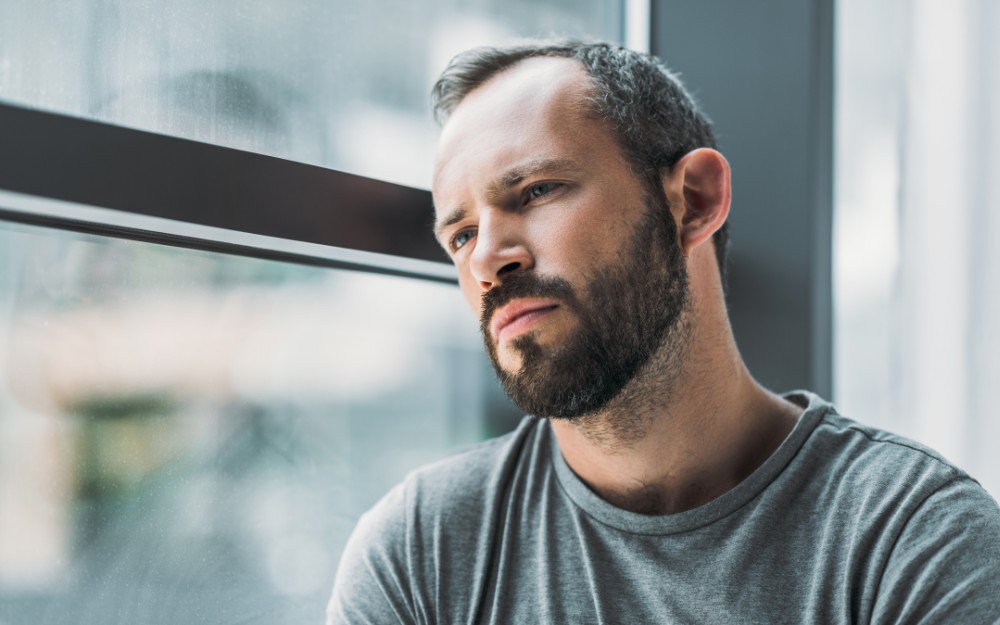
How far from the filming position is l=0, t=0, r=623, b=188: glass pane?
98cm

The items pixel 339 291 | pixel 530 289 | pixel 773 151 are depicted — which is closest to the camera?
pixel 530 289

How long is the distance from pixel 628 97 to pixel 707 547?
62cm

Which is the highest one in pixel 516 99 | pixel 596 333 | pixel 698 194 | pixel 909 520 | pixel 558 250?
pixel 516 99

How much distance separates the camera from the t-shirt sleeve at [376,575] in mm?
1155

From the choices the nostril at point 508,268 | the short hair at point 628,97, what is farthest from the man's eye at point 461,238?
the short hair at point 628,97

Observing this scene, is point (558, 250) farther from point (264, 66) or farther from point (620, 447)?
point (264, 66)

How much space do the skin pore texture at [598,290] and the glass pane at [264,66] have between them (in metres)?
0.15

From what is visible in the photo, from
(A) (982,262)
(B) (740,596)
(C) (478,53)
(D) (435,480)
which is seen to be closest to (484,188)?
(C) (478,53)

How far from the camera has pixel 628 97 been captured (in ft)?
4.11

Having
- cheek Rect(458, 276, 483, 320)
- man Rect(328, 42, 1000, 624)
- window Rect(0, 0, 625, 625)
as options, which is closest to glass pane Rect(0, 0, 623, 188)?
window Rect(0, 0, 625, 625)

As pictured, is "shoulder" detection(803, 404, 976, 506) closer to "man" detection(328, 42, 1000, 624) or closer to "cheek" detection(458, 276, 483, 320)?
"man" detection(328, 42, 1000, 624)

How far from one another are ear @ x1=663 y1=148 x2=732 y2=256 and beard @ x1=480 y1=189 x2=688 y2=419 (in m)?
0.08

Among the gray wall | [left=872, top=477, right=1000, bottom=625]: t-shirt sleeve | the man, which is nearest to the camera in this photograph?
[left=872, top=477, right=1000, bottom=625]: t-shirt sleeve

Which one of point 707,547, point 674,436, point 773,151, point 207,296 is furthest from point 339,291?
point 773,151
